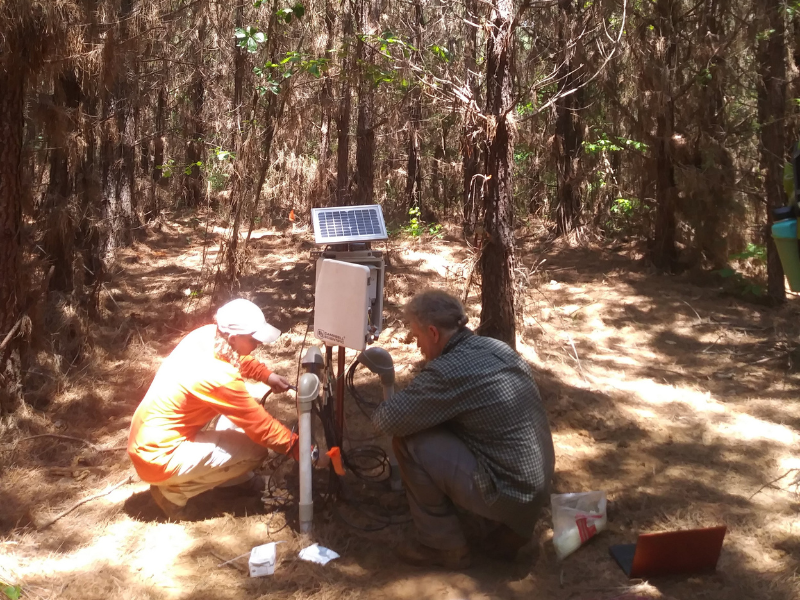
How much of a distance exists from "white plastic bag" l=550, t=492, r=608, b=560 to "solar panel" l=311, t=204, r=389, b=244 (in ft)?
5.32

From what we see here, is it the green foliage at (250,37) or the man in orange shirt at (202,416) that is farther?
the green foliage at (250,37)

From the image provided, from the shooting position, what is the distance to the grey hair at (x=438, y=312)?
323 cm

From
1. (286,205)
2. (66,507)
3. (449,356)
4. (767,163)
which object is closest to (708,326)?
(767,163)

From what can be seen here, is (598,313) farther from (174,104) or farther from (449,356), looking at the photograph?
(174,104)

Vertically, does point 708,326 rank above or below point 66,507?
above

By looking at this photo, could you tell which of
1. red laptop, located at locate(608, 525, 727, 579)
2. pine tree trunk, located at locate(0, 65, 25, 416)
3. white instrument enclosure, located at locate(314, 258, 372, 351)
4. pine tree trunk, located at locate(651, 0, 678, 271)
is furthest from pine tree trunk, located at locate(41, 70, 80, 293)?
pine tree trunk, located at locate(651, 0, 678, 271)

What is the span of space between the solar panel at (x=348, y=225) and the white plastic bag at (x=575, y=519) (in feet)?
5.32

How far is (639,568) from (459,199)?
38.8 ft

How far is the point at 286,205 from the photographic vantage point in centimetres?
1229

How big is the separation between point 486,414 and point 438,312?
51cm

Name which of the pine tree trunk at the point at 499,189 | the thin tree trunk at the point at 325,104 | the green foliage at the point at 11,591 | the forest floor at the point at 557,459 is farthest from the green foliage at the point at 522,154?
the green foliage at the point at 11,591

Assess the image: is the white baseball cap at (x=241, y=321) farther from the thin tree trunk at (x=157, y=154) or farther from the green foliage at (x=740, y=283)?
the thin tree trunk at (x=157, y=154)

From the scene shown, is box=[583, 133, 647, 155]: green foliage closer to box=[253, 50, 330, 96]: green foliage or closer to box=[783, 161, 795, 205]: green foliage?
box=[253, 50, 330, 96]: green foliage

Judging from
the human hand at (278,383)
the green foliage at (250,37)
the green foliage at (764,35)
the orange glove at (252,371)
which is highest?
the green foliage at (764,35)
